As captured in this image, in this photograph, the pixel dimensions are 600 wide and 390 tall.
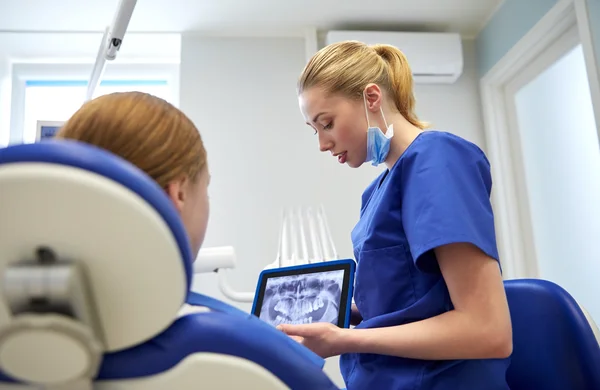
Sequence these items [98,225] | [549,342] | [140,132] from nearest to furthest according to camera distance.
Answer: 1. [98,225]
2. [140,132]
3. [549,342]

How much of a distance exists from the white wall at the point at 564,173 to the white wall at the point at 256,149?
1.15 ft

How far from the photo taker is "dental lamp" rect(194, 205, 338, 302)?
68.1 inches

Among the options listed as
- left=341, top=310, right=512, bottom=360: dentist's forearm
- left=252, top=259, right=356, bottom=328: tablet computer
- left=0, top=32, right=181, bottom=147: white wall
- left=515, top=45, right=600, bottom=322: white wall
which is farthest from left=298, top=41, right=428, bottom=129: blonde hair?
left=0, top=32, right=181, bottom=147: white wall

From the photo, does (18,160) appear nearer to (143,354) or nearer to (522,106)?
(143,354)

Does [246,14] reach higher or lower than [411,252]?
higher

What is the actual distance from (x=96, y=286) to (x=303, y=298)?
815mm

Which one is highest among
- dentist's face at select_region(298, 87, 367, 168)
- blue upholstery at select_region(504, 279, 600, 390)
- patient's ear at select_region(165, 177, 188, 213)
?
dentist's face at select_region(298, 87, 367, 168)

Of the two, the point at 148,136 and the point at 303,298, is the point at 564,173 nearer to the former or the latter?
the point at 303,298

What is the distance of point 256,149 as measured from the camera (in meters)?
2.84

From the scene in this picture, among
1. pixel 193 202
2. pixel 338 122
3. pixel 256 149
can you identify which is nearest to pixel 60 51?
pixel 256 149

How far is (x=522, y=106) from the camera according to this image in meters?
2.90

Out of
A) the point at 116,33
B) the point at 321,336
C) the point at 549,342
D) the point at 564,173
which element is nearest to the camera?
the point at 321,336

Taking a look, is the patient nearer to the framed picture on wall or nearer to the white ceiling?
the framed picture on wall

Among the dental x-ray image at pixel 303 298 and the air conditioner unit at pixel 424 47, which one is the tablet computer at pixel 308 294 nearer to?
the dental x-ray image at pixel 303 298
